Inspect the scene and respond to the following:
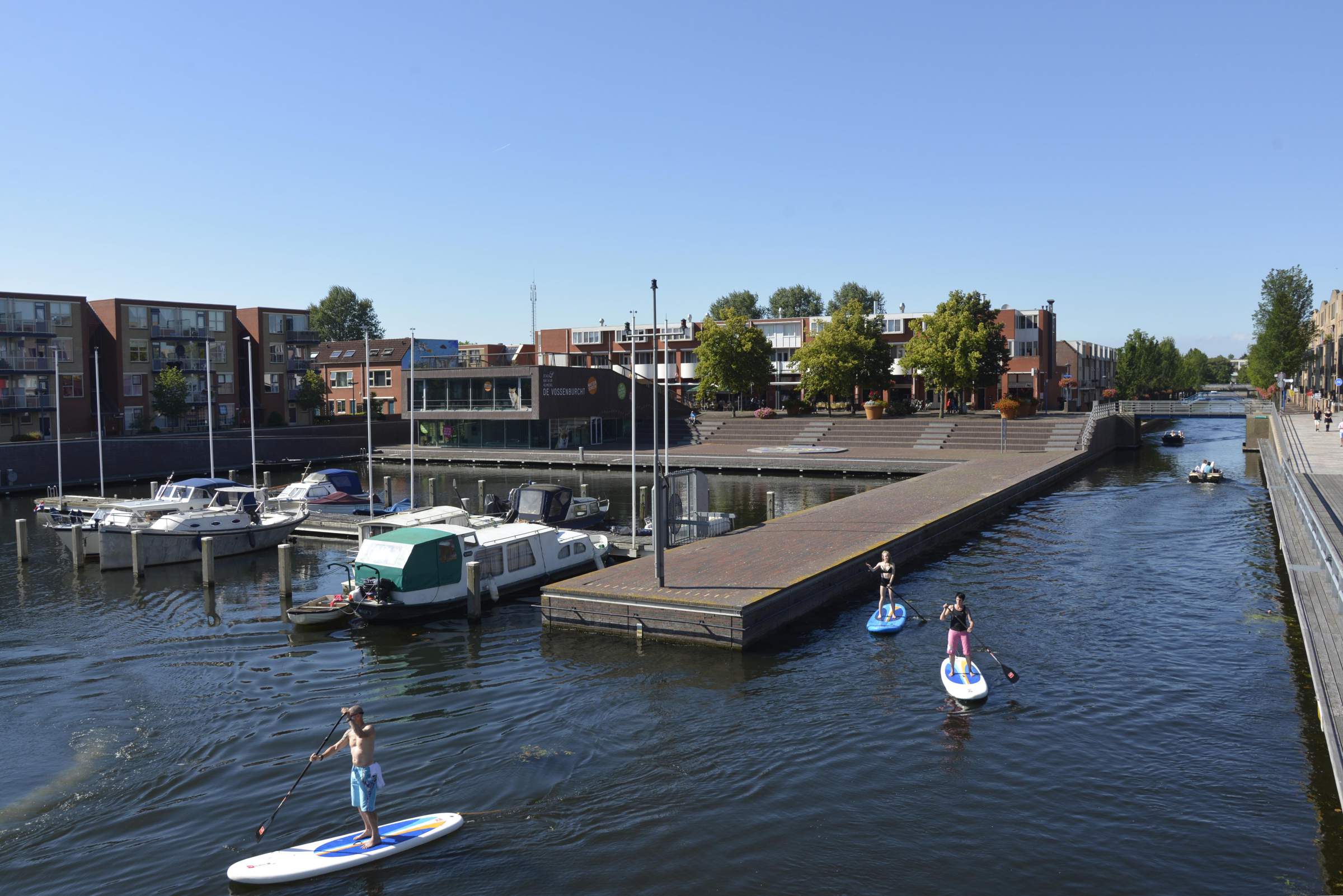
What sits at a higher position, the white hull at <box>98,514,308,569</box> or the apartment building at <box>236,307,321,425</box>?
the apartment building at <box>236,307,321,425</box>

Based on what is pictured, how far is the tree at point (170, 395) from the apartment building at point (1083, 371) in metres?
93.3

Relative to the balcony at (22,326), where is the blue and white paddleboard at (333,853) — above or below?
below

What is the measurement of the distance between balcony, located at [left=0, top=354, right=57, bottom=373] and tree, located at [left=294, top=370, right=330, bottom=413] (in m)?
20.7

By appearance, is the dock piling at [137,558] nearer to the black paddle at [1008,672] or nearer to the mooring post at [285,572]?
the mooring post at [285,572]

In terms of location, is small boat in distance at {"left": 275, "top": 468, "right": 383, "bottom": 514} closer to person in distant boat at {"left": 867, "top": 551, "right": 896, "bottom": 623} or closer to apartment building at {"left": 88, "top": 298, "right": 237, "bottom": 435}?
person in distant boat at {"left": 867, "top": 551, "right": 896, "bottom": 623}

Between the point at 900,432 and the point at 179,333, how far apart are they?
62.0 metres

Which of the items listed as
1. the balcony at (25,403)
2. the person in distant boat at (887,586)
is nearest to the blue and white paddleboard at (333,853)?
the person in distant boat at (887,586)

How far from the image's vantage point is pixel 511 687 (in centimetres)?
2064

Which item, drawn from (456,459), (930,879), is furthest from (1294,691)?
(456,459)

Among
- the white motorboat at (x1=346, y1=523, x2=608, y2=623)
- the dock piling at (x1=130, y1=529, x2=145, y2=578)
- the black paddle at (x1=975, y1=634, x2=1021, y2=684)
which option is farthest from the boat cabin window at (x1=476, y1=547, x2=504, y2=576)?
the dock piling at (x1=130, y1=529, x2=145, y2=578)

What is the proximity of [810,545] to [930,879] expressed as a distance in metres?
18.4

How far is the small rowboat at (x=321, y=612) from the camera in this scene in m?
25.5

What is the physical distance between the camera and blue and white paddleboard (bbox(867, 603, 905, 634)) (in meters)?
24.2

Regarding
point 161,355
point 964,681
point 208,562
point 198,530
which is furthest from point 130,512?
point 161,355
